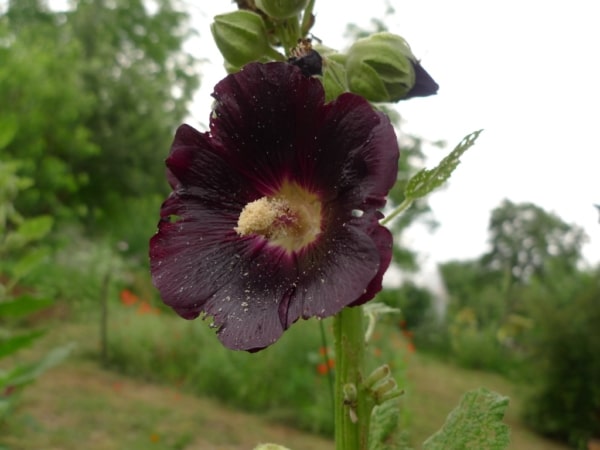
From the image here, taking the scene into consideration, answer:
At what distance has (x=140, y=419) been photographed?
4.12 m

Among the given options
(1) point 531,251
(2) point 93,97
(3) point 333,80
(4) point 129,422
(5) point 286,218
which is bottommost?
(4) point 129,422

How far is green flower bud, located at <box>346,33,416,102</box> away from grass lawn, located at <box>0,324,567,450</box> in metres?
3.09

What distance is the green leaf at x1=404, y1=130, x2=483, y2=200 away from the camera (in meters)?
0.50

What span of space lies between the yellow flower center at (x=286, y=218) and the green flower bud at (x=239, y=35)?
14 centimetres

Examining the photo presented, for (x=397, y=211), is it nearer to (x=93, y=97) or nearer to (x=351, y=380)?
(x=351, y=380)

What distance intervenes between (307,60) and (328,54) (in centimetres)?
5

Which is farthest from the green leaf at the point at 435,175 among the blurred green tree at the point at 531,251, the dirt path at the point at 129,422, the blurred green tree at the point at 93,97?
the blurred green tree at the point at 93,97

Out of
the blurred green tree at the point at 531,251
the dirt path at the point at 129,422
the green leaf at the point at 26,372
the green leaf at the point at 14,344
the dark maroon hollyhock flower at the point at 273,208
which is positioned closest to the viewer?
the dark maroon hollyhock flower at the point at 273,208

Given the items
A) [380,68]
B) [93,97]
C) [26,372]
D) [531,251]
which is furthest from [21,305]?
[531,251]

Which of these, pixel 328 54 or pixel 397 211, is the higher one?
pixel 328 54

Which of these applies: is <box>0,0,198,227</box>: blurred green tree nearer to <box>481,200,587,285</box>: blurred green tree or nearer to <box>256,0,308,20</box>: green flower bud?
<box>481,200,587,285</box>: blurred green tree

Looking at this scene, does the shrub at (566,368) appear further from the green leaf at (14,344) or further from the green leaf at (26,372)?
the green leaf at (14,344)

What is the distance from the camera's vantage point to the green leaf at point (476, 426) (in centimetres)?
55

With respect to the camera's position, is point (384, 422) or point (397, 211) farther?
point (384, 422)
